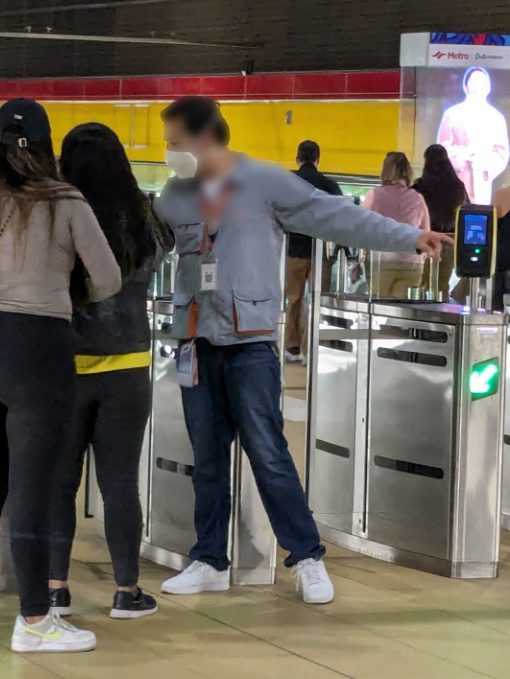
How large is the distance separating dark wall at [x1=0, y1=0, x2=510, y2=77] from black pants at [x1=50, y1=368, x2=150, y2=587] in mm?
11043

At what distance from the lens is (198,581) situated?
419 cm

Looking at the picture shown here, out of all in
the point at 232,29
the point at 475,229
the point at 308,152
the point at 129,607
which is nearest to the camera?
the point at 129,607

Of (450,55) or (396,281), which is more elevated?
(450,55)

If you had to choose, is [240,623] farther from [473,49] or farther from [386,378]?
[473,49]

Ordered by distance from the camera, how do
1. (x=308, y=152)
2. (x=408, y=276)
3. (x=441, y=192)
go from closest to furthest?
(x=408, y=276) < (x=441, y=192) < (x=308, y=152)

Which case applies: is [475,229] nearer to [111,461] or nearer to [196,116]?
[196,116]

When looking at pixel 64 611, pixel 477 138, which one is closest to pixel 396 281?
pixel 64 611

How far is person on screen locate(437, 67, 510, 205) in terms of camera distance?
38.7 ft

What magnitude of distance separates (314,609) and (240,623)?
27cm

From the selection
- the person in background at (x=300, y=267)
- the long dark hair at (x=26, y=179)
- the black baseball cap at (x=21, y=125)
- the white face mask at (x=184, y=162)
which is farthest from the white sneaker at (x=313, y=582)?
the person in background at (x=300, y=267)

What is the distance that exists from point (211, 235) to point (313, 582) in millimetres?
1063

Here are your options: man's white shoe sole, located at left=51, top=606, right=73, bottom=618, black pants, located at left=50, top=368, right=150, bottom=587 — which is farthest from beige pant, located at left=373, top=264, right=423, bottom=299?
man's white shoe sole, located at left=51, top=606, right=73, bottom=618

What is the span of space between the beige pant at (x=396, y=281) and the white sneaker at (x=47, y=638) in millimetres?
1764

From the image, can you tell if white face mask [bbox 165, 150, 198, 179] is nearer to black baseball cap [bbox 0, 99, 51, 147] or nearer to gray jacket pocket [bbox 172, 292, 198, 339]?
gray jacket pocket [bbox 172, 292, 198, 339]
